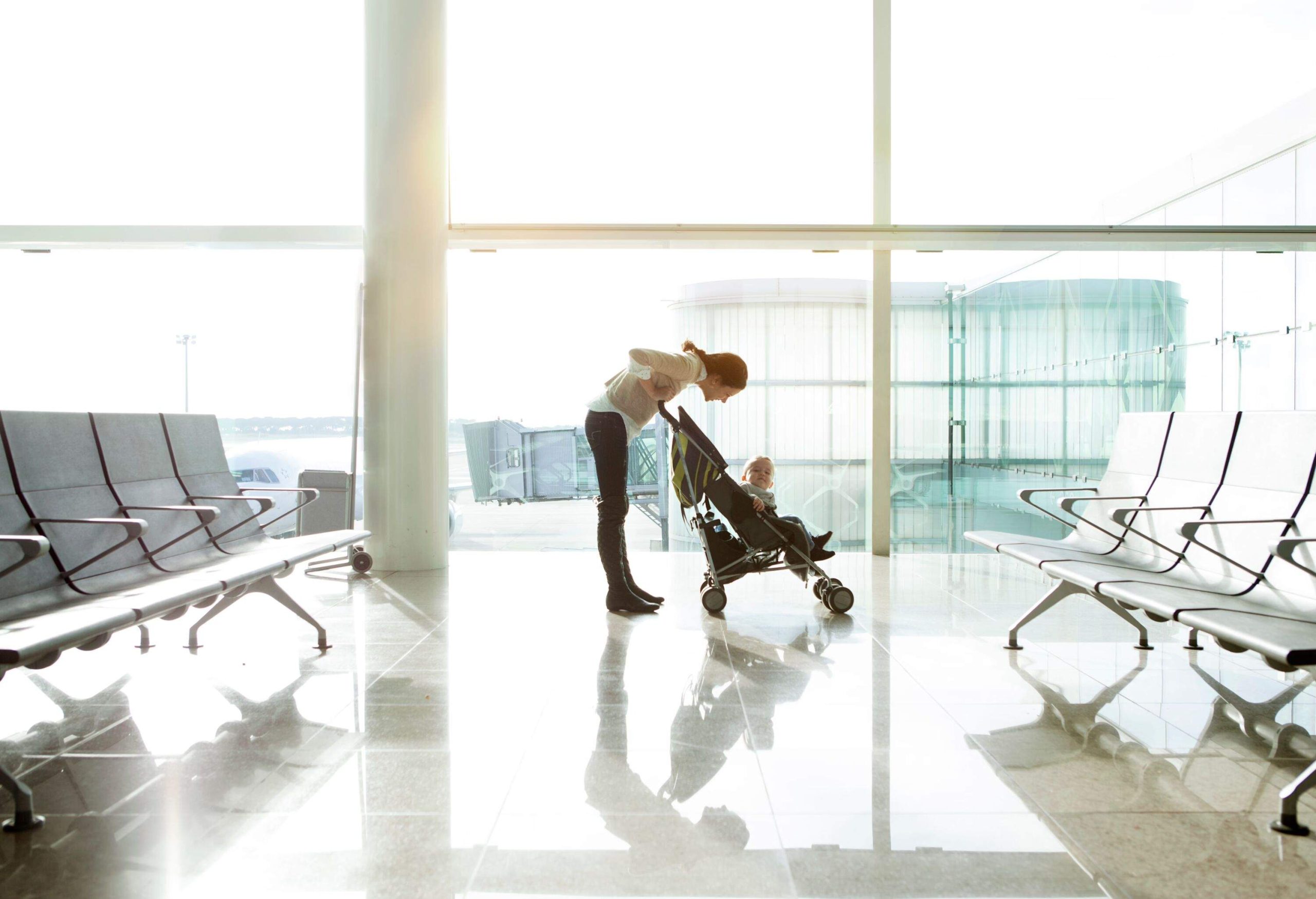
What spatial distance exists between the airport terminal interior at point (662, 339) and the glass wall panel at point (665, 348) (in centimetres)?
3

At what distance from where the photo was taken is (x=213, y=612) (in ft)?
12.2

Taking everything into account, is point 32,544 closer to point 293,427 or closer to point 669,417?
point 669,417

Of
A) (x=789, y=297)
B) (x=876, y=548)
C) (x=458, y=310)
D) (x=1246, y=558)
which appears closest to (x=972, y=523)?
(x=876, y=548)

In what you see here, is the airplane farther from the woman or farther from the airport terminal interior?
the woman

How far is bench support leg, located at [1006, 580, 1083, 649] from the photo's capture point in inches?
147

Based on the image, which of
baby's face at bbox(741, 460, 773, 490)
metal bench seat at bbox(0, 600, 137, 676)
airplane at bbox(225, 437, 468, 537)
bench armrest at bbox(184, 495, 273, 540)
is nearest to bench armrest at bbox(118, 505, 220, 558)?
bench armrest at bbox(184, 495, 273, 540)

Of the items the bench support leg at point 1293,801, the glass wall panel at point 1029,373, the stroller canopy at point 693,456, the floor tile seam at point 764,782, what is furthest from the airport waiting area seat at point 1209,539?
the glass wall panel at point 1029,373

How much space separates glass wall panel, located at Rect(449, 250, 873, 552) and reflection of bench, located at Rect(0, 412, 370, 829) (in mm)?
2524

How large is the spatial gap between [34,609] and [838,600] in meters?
3.30

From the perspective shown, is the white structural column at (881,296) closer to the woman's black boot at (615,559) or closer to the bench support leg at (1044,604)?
the woman's black boot at (615,559)

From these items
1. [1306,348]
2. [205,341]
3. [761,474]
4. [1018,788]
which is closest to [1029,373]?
[1306,348]

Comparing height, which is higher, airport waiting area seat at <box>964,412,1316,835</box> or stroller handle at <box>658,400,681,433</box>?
stroller handle at <box>658,400,681,433</box>

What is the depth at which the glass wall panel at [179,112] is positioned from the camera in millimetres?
6293

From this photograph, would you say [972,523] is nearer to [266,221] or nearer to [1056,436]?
[1056,436]
